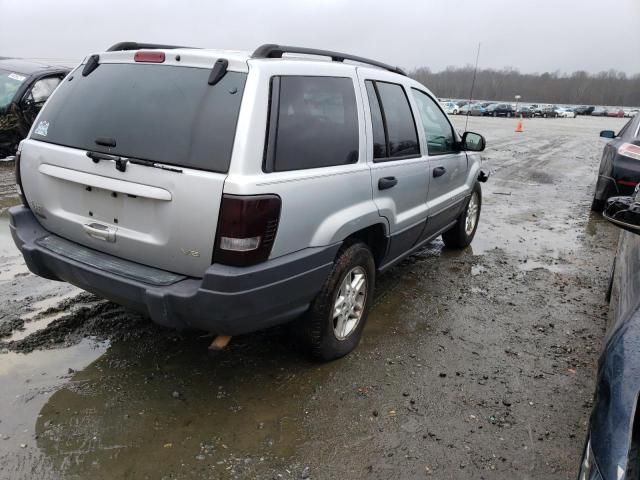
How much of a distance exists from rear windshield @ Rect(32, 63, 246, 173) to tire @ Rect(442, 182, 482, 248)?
3742 millimetres

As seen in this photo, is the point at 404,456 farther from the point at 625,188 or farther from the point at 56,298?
the point at 625,188

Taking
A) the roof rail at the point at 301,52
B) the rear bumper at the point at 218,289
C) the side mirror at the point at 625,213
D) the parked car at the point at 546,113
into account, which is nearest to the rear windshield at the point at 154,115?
the roof rail at the point at 301,52

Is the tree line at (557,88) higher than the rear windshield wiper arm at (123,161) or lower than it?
higher

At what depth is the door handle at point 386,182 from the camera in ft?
11.1

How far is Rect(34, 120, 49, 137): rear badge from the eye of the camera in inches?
122

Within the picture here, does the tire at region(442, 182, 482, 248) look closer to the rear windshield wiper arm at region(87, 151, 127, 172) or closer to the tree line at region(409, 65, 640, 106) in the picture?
the rear windshield wiper arm at region(87, 151, 127, 172)

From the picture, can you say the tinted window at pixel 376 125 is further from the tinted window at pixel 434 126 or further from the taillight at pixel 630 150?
Answer: the taillight at pixel 630 150

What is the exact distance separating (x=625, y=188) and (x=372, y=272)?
5.09 m

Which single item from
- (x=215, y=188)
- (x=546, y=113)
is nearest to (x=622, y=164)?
(x=215, y=188)

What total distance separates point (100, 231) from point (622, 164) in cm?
664

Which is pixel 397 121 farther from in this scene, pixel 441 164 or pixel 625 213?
pixel 625 213

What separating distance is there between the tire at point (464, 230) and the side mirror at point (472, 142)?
79 cm

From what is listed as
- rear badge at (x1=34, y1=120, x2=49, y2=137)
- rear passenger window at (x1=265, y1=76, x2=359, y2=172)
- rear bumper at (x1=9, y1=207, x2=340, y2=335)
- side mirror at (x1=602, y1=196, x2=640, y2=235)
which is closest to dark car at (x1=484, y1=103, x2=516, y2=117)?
rear passenger window at (x1=265, y1=76, x2=359, y2=172)

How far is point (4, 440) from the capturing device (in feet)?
8.38
